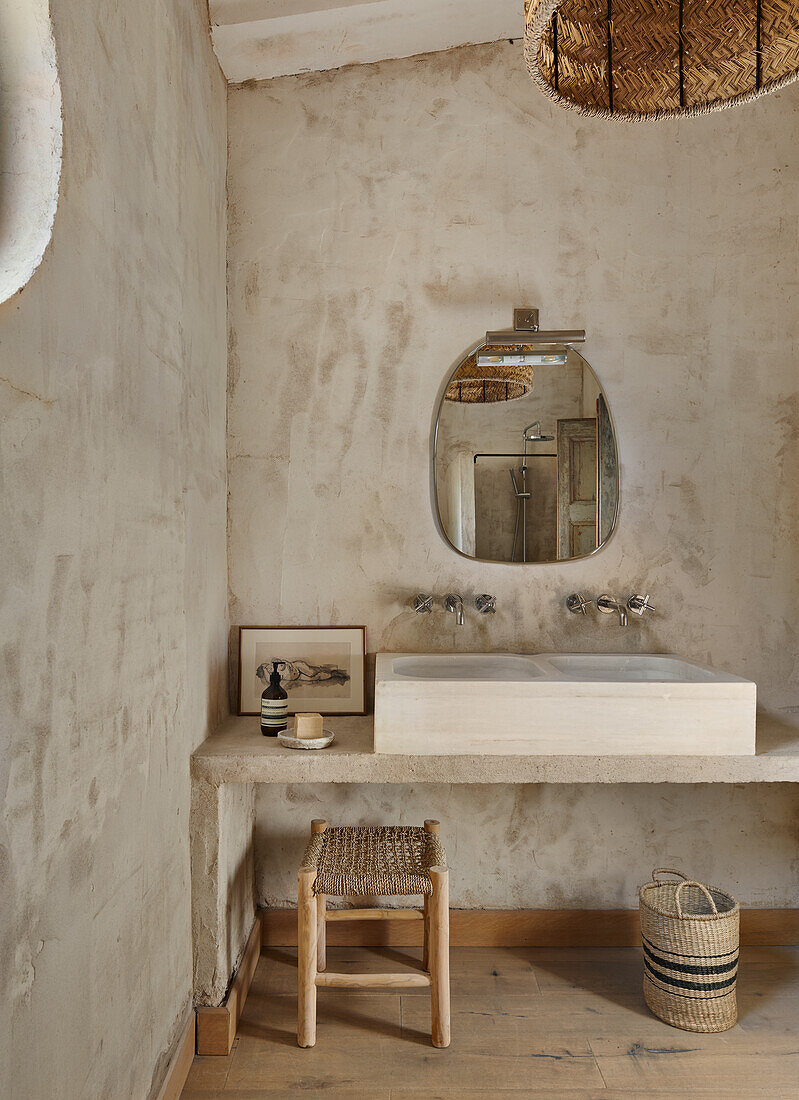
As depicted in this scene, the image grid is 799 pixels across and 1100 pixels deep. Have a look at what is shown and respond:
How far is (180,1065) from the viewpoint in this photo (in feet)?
6.17

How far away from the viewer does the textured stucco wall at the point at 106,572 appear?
3.75ft

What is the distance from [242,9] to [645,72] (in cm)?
126

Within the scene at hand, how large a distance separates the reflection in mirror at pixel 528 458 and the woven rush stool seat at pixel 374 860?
910mm

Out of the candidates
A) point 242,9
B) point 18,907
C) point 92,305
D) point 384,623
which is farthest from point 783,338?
point 18,907

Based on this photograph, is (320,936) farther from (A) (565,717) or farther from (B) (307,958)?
(A) (565,717)

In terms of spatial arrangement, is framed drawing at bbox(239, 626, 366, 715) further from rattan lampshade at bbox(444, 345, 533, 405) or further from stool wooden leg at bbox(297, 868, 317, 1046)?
rattan lampshade at bbox(444, 345, 533, 405)

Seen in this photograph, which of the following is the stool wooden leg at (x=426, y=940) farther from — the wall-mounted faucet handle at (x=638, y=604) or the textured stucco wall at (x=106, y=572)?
the wall-mounted faucet handle at (x=638, y=604)

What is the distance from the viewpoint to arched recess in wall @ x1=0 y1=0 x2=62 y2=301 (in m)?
1.19

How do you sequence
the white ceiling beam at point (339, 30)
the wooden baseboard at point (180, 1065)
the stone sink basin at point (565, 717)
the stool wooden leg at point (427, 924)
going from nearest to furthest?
the wooden baseboard at point (180, 1065) < the stone sink basin at point (565, 717) < the white ceiling beam at point (339, 30) < the stool wooden leg at point (427, 924)

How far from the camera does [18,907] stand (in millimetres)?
1114

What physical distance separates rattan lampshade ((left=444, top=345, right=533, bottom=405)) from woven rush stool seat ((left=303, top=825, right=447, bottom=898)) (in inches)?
53.4

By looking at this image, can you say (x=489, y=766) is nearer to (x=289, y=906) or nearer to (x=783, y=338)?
(x=289, y=906)

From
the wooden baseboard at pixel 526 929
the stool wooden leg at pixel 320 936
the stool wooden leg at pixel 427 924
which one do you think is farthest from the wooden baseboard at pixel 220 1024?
the stool wooden leg at pixel 427 924

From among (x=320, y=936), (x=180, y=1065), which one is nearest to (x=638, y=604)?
(x=320, y=936)
